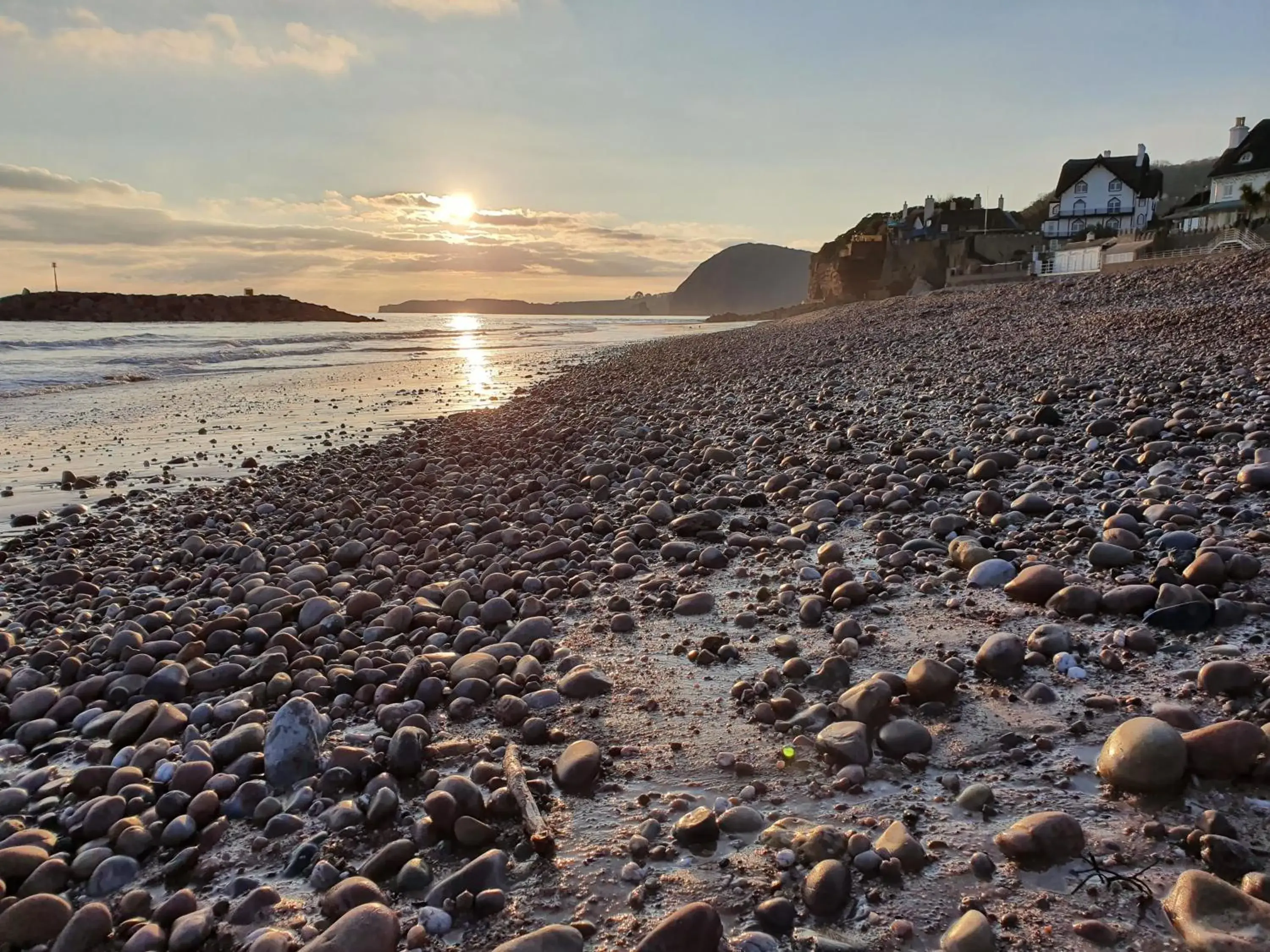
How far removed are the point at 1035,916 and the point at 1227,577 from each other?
2.06 meters

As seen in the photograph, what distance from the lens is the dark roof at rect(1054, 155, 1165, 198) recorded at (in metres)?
56.0

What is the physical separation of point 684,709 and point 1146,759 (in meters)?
1.41

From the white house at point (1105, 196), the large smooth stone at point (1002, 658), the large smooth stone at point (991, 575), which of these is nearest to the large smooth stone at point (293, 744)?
the large smooth stone at point (1002, 658)

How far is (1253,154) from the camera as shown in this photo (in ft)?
149

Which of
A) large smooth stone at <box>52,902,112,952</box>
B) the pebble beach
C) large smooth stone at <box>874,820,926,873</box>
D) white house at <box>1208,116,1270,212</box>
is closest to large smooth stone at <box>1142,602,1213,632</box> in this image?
the pebble beach

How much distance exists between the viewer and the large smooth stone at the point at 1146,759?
6.28 feet

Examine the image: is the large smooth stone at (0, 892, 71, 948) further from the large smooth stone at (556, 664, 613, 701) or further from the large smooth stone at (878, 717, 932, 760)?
the large smooth stone at (878, 717, 932, 760)

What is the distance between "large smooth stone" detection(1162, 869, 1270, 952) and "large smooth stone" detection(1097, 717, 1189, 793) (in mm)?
357

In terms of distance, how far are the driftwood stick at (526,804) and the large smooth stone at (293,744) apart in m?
0.68

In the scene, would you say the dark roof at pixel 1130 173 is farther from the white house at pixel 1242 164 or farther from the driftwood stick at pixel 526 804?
the driftwood stick at pixel 526 804

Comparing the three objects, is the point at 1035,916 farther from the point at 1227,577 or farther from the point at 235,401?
the point at 235,401

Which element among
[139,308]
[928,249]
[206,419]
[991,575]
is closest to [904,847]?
[991,575]

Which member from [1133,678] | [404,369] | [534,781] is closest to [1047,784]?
[1133,678]

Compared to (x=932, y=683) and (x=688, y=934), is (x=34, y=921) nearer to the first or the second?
(x=688, y=934)
